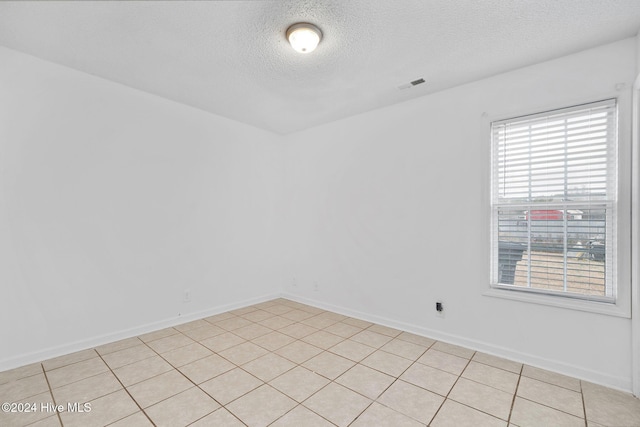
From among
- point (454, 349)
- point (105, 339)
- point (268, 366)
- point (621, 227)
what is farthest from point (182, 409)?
point (621, 227)

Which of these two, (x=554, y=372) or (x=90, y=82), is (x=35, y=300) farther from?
(x=554, y=372)

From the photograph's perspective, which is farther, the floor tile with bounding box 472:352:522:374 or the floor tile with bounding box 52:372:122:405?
the floor tile with bounding box 472:352:522:374

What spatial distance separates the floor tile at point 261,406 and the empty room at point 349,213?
0.05 feet

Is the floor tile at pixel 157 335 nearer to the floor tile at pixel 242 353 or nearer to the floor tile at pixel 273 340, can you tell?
the floor tile at pixel 242 353

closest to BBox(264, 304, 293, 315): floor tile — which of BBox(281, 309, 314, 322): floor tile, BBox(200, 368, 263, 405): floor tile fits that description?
BBox(281, 309, 314, 322): floor tile

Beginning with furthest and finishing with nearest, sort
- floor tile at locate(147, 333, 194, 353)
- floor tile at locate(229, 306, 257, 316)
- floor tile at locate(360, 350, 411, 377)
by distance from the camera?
floor tile at locate(229, 306, 257, 316)
floor tile at locate(147, 333, 194, 353)
floor tile at locate(360, 350, 411, 377)

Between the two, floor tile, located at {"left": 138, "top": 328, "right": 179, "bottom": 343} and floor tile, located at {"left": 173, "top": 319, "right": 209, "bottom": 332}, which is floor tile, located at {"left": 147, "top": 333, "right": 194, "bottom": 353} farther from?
floor tile, located at {"left": 173, "top": 319, "right": 209, "bottom": 332}

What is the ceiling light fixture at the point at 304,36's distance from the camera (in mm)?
2061

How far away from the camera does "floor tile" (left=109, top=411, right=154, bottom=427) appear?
1.78 meters

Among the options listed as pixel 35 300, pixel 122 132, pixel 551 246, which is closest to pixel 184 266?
pixel 35 300

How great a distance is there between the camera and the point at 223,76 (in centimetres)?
286

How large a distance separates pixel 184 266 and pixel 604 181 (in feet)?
13.8

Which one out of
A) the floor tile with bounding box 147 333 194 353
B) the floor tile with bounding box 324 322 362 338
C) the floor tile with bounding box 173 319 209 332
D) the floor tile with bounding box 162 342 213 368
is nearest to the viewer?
the floor tile with bounding box 162 342 213 368

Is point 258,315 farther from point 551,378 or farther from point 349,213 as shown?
point 551,378
